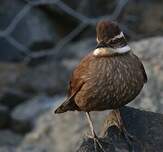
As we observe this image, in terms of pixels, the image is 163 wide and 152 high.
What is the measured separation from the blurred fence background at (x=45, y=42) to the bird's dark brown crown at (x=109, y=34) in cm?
281

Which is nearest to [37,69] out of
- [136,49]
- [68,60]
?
[68,60]

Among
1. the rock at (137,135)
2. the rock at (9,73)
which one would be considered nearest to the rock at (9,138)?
the rock at (9,73)

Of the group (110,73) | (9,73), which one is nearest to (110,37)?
(110,73)

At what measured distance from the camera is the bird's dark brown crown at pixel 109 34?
13.2 feet

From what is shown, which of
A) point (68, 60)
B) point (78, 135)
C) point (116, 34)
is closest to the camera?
point (116, 34)

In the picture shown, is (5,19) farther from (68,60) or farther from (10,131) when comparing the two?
(10,131)

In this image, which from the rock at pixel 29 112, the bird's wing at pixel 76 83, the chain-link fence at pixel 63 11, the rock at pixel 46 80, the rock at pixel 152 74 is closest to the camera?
the bird's wing at pixel 76 83

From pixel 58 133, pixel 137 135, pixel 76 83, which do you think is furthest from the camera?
pixel 58 133

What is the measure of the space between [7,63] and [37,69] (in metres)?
0.33

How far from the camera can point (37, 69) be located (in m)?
7.76

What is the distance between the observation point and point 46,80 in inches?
297

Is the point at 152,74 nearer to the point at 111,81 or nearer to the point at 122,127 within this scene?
the point at 122,127

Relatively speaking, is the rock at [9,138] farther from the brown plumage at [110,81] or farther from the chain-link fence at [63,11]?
the brown plumage at [110,81]

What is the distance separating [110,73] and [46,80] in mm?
3466
